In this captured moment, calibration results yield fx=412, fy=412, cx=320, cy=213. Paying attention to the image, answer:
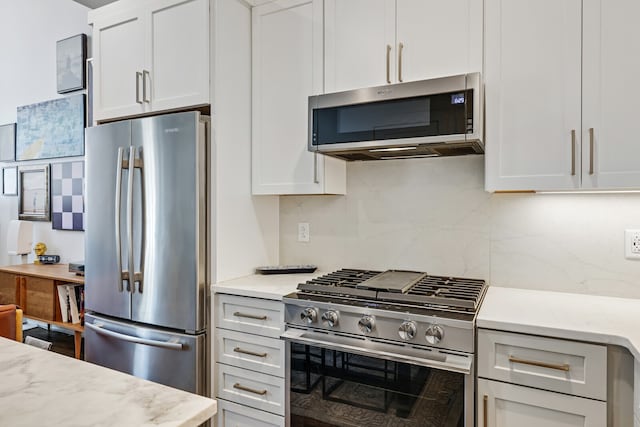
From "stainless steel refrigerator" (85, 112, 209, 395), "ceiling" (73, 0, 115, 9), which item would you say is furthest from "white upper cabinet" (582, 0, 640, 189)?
"ceiling" (73, 0, 115, 9)

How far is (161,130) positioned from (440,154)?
1.43 metres

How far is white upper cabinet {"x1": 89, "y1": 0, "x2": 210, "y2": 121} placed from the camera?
7.02 feet

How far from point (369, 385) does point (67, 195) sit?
335cm

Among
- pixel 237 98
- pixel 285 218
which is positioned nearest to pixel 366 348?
pixel 285 218

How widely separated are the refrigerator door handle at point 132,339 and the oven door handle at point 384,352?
2.03ft

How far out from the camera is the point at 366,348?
1.65 meters

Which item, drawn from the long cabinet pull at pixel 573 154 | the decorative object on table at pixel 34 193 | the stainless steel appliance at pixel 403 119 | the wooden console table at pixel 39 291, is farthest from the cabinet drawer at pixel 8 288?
the long cabinet pull at pixel 573 154

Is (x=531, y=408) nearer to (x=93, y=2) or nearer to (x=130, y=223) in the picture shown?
(x=130, y=223)

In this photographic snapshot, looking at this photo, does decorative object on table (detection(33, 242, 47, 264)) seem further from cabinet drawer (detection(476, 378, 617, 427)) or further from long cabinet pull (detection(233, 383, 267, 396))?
cabinet drawer (detection(476, 378, 617, 427))

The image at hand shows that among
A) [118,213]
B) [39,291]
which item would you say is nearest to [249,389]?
[118,213]

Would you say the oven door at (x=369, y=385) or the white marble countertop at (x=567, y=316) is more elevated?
the white marble countertop at (x=567, y=316)

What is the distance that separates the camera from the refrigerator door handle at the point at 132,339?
2043 millimetres

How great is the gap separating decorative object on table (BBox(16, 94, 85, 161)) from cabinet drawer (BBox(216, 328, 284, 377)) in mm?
2503

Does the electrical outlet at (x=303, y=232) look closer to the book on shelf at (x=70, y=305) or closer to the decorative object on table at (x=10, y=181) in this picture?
the book on shelf at (x=70, y=305)
